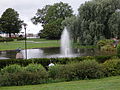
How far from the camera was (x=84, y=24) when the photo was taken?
117 feet

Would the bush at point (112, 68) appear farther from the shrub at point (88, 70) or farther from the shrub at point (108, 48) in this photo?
the shrub at point (108, 48)

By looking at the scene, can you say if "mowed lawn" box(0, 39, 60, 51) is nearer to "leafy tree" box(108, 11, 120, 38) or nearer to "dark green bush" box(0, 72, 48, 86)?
"leafy tree" box(108, 11, 120, 38)

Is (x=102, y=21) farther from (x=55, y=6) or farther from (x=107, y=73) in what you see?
(x=55, y=6)

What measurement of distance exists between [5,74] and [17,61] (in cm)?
358

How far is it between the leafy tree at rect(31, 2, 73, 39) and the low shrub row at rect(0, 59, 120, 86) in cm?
5075

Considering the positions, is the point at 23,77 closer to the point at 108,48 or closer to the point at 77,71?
the point at 77,71

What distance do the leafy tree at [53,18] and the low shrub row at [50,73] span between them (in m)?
50.8

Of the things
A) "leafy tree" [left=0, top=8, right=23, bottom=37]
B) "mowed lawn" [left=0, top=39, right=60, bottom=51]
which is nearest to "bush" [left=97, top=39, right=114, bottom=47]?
"mowed lawn" [left=0, top=39, right=60, bottom=51]

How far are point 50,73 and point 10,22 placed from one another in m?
66.8

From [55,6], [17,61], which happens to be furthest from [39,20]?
[17,61]

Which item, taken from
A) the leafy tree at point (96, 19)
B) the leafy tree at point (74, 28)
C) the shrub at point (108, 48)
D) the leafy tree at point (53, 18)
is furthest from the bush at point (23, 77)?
the leafy tree at point (53, 18)

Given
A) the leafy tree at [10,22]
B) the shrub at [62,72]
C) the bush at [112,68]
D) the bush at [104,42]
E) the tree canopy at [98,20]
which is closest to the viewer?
the shrub at [62,72]

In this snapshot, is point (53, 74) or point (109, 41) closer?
point (53, 74)

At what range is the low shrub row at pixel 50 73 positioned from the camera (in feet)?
30.6
